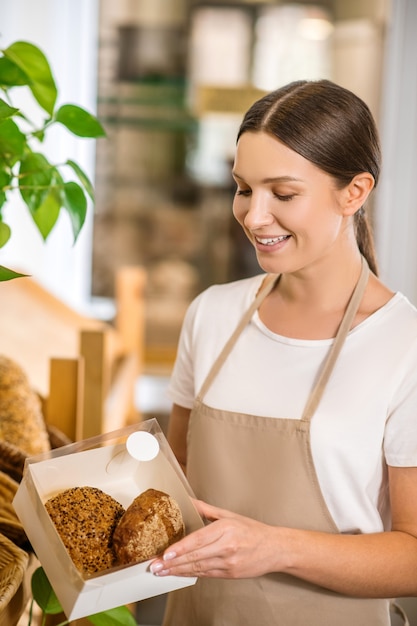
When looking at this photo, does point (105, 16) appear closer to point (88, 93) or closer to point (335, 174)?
point (88, 93)

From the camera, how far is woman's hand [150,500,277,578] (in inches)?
32.1

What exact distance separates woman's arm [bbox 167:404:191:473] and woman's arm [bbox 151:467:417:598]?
0.35m

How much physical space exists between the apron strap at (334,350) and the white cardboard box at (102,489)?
21cm

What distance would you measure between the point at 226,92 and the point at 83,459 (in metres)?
3.13

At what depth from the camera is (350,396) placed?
3.38ft

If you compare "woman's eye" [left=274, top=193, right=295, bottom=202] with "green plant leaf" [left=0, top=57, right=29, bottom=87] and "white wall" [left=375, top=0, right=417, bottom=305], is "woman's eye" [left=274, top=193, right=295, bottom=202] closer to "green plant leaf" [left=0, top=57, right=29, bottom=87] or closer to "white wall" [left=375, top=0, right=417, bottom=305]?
"green plant leaf" [left=0, top=57, right=29, bottom=87]

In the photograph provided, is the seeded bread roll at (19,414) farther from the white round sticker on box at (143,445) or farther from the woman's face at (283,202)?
the woman's face at (283,202)

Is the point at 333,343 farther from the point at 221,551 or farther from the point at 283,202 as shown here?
the point at 221,551

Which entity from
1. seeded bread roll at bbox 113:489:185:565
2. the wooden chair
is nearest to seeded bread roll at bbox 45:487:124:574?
seeded bread roll at bbox 113:489:185:565

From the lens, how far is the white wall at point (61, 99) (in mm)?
3469

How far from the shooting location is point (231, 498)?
1.10 meters

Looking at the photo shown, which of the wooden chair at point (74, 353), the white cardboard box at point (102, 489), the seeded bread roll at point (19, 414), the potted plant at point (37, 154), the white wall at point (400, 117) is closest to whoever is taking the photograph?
the white cardboard box at point (102, 489)

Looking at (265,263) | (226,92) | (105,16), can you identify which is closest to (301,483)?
(265,263)

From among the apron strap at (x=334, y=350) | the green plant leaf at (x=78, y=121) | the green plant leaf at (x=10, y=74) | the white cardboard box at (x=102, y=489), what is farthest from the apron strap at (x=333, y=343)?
the green plant leaf at (x=10, y=74)
